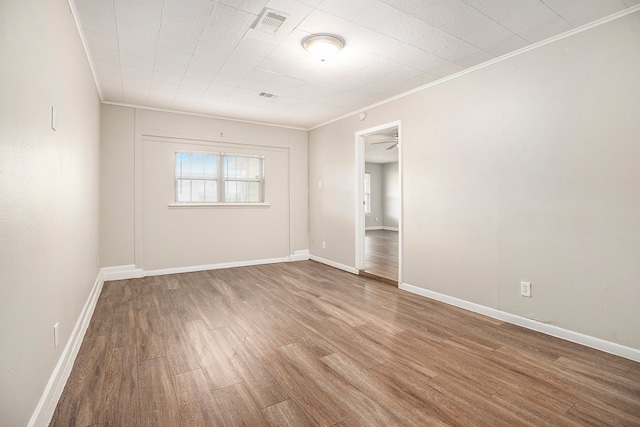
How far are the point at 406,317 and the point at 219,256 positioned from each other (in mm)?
3438

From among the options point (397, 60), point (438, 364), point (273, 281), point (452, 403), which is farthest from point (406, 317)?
point (397, 60)

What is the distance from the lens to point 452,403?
1789mm

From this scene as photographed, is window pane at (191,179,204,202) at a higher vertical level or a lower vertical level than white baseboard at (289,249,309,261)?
higher

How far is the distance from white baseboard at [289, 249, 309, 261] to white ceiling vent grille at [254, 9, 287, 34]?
4.17m

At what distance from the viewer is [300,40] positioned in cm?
273

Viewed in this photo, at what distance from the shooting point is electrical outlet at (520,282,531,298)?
2.86m

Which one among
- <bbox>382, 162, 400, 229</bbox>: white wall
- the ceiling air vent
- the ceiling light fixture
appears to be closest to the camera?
the ceiling light fixture

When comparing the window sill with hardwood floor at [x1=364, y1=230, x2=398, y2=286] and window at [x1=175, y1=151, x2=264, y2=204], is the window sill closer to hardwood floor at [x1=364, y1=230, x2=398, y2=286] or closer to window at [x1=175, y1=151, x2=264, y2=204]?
window at [x1=175, y1=151, x2=264, y2=204]

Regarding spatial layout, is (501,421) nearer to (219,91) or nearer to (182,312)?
(182,312)

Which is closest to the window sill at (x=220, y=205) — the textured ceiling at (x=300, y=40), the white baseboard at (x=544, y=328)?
the textured ceiling at (x=300, y=40)

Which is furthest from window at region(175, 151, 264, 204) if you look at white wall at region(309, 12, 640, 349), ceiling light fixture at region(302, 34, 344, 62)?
ceiling light fixture at region(302, 34, 344, 62)

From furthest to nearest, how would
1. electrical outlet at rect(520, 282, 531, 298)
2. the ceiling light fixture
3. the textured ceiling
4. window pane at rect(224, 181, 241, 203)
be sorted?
window pane at rect(224, 181, 241, 203), electrical outlet at rect(520, 282, 531, 298), the ceiling light fixture, the textured ceiling

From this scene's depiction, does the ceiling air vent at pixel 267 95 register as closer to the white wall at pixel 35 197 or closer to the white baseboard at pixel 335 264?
the white wall at pixel 35 197

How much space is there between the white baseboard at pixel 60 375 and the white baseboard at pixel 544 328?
3.42 m
